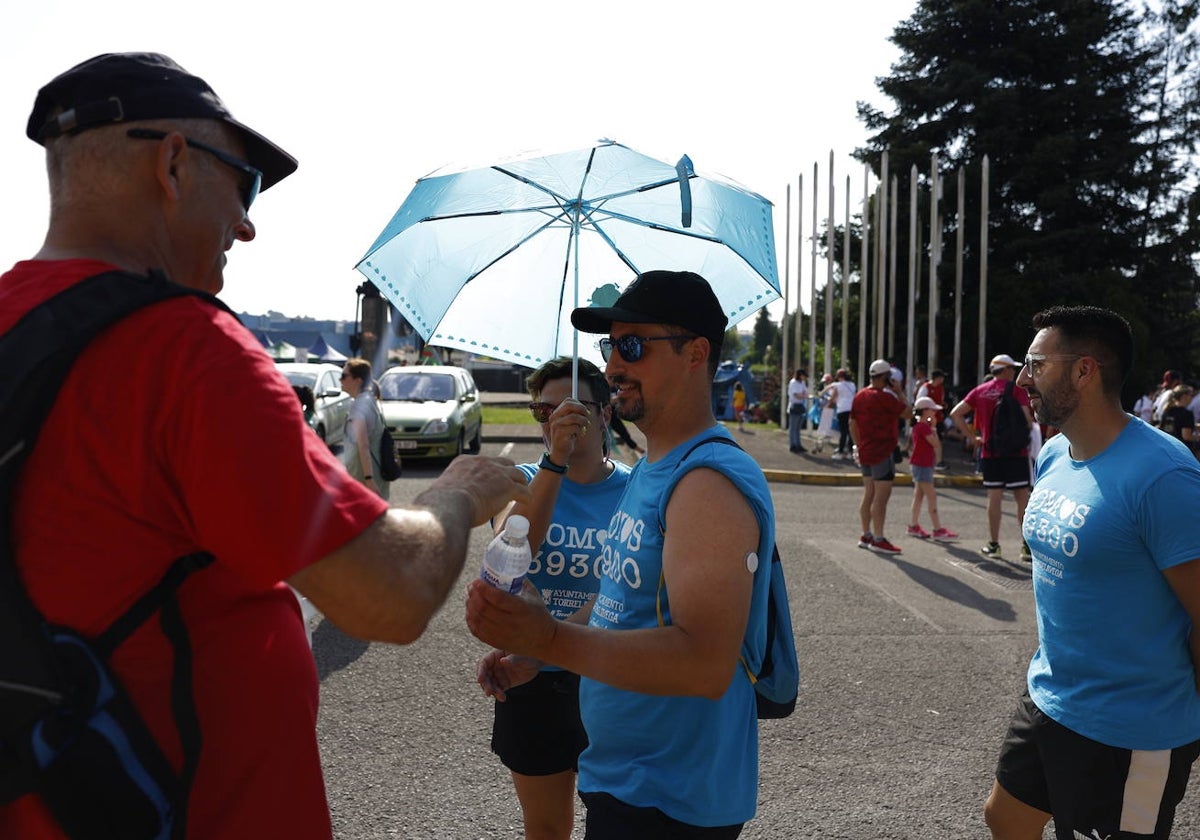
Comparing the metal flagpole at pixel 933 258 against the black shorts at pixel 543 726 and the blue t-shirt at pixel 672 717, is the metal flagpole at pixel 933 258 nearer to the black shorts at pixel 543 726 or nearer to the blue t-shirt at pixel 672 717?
the black shorts at pixel 543 726

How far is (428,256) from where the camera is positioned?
3.57 meters

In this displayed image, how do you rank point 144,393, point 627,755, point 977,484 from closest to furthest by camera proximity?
1. point 144,393
2. point 627,755
3. point 977,484

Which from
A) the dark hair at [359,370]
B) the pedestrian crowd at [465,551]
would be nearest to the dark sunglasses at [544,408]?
the pedestrian crowd at [465,551]

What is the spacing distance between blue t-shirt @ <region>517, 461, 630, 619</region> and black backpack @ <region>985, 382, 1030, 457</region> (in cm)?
740

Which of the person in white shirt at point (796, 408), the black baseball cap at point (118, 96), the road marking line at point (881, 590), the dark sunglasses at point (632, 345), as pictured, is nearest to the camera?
the black baseball cap at point (118, 96)

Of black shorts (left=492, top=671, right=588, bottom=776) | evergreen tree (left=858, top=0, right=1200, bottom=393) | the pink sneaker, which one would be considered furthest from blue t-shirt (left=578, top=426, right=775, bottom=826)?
evergreen tree (left=858, top=0, right=1200, bottom=393)

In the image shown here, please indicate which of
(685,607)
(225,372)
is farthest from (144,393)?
(685,607)

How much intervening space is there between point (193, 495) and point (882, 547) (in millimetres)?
9189

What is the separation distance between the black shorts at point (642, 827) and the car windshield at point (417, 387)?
15077 mm

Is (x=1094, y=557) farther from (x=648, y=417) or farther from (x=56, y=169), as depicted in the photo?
(x=56, y=169)

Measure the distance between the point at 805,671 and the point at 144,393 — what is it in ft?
17.3

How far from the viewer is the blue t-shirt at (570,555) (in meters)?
3.46

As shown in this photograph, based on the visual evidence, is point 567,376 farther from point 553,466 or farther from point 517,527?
point 517,527

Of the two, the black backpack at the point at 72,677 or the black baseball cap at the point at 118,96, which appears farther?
the black baseball cap at the point at 118,96
